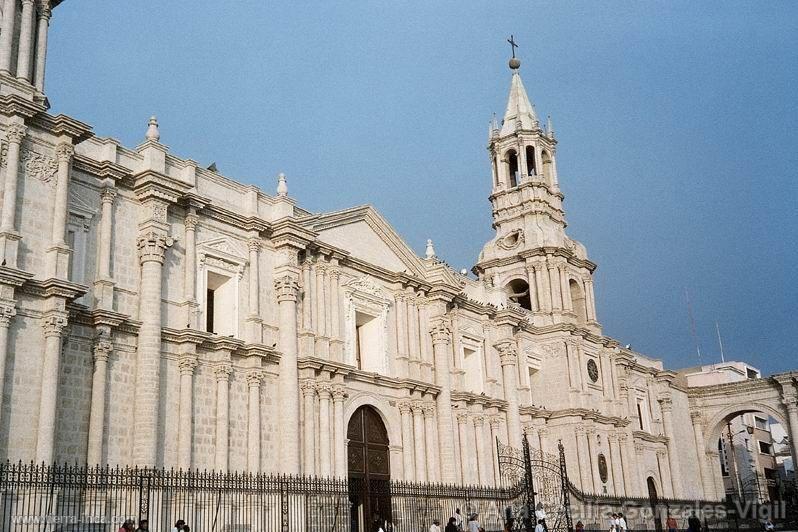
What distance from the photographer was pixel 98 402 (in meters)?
18.5

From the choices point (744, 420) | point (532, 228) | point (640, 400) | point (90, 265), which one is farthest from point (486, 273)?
point (744, 420)

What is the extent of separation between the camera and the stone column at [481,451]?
98.8 ft

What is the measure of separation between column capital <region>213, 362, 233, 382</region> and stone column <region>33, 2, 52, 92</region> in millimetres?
8016

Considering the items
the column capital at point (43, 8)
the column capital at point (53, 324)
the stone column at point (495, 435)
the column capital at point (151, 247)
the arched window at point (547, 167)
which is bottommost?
the stone column at point (495, 435)

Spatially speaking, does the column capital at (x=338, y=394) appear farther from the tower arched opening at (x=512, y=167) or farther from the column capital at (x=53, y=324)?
the tower arched opening at (x=512, y=167)

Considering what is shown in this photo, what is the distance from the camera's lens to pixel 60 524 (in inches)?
645

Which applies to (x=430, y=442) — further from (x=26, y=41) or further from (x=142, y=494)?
(x=26, y=41)

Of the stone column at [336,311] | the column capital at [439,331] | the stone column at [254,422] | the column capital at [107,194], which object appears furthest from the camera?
the column capital at [439,331]

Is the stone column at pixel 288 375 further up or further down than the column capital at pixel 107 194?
further down

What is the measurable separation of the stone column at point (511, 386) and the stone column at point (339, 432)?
9.51 meters

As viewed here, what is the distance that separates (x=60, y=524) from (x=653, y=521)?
27.2 meters

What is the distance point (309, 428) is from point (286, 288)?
3.97 metres

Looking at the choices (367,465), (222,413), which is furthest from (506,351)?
(222,413)

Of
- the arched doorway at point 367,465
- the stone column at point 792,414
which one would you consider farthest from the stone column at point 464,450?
the stone column at point 792,414
